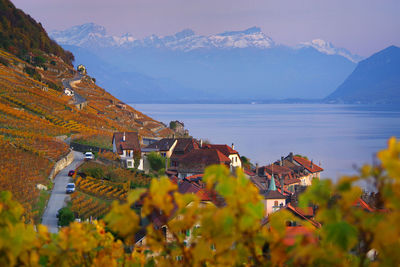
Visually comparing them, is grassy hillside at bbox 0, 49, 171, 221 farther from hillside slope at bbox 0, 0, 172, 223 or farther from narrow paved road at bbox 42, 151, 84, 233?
narrow paved road at bbox 42, 151, 84, 233

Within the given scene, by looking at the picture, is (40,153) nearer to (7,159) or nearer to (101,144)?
(7,159)

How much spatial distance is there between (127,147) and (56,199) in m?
18.0

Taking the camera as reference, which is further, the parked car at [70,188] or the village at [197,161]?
the village at [197,161]

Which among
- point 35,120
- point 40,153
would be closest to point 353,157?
point 35,120

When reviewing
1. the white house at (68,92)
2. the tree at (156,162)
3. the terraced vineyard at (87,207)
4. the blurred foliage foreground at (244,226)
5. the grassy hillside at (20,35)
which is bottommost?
the terraced vineyard at (87,207)

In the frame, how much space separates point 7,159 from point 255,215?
3044cm

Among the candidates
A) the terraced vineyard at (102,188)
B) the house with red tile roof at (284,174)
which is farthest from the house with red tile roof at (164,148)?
the terraced vineyard at (102,188)

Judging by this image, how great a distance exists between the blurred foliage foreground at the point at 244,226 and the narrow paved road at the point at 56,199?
19.5 m

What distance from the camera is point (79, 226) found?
324cm

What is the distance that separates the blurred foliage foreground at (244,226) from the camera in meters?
2.23

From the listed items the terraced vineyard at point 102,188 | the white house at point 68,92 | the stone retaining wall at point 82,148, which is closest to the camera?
the terraced vineyard at point 102,188

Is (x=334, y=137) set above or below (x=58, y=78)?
below

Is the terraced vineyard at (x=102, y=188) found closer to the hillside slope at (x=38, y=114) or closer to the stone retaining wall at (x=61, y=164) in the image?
the stone retaining wall at (x=61, y=164)

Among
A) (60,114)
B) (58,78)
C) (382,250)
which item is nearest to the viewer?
(382,250)
